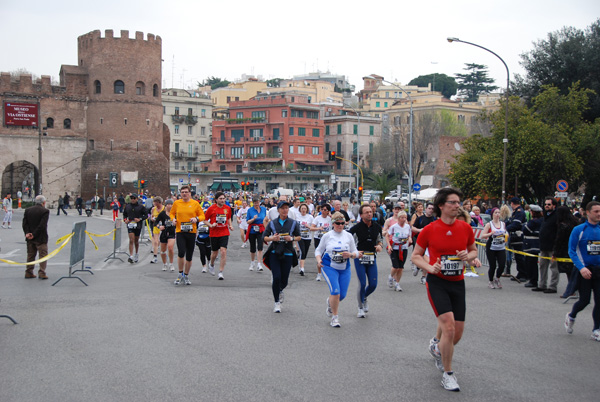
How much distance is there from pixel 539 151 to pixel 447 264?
2933 cm

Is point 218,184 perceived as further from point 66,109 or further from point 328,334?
point 328,334

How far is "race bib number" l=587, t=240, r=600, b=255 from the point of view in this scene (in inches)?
330

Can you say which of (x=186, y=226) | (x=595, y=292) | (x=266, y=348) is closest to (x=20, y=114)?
(x=186, y=226)

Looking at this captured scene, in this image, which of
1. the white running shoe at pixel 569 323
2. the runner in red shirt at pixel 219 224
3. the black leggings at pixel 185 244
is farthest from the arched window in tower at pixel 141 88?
the white running shoe at pixel 569 323

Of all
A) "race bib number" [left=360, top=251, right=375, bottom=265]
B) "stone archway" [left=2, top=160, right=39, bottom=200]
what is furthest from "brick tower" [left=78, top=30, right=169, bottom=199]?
"race bib number" [left=360, top=251, right=375, bottom=265]

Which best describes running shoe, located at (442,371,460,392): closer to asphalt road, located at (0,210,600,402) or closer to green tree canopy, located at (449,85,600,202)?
asphalt road, located at (0,210,600,402)

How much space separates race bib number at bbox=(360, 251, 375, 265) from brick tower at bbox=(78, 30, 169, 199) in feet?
192

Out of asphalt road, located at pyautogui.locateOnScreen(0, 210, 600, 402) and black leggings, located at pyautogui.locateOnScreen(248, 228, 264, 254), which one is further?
black leggings, located at pyautogui.locateOnScreen(248, 228, 264, 254)

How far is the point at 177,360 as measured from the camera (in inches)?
274

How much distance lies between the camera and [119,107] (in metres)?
65.6

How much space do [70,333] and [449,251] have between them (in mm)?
4986

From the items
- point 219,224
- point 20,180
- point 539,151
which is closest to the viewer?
point 219,224

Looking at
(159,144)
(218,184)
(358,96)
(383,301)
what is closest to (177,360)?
(383,301)

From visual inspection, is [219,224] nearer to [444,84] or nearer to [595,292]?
[595,292]
